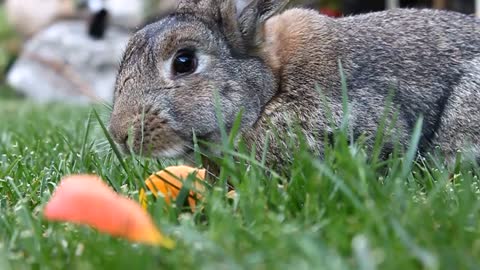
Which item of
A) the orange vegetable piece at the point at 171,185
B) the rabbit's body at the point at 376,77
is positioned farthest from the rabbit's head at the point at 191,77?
the orange vegetable piece at the point at 171,185

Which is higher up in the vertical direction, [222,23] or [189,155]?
[222,23]

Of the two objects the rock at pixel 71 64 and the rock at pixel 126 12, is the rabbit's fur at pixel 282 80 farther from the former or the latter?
the rock at pixel 126 12

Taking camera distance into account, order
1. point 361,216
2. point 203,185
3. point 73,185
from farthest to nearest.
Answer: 1. point 203,185
2. point 361,216
3. point 73,185

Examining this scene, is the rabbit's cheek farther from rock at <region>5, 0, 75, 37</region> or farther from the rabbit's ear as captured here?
rock at <region>5, 0, 75, 37</region>

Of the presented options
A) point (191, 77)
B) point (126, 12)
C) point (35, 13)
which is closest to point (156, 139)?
point (191, 77)

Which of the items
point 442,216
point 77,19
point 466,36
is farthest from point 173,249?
point 77,19

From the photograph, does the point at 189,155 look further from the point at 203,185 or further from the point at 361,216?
the point at 361,216

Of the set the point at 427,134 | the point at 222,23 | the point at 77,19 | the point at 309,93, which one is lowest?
the point at 77,19
